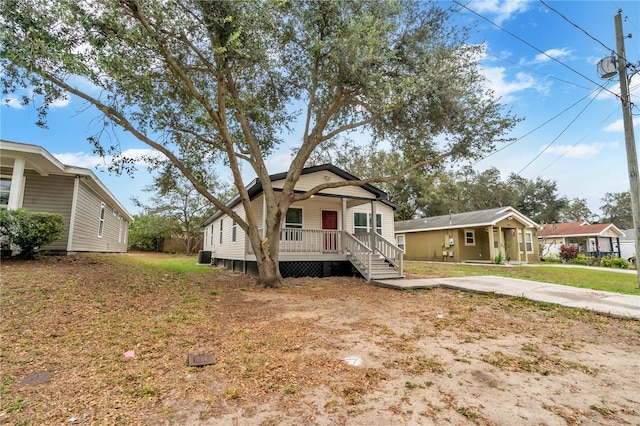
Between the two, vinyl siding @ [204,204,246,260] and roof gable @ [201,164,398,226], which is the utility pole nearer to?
roof gable @ [201,164,398,226]

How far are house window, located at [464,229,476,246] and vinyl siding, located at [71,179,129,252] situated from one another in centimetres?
2172

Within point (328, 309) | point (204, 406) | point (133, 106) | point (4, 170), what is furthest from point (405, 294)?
point (4, 170)

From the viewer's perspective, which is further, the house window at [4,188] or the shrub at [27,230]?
the house window at [4,188]

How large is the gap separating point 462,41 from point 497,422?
9.85 m

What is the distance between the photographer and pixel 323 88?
33.0ft

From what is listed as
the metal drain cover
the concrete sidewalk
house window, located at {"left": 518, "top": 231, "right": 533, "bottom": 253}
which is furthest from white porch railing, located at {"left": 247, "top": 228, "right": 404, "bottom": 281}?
house window, located at {"left": 518, "top": 231, "right": 533, "bottom": 253}

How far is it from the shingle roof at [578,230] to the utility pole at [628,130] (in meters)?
23.4

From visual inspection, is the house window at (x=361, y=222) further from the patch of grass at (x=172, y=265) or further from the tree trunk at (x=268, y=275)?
the patch of grass at (x=172, y=265)

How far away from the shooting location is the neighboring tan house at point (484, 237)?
67.2 ft

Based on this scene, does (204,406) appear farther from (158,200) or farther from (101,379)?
(158,200)

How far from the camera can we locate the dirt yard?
8.32 feet

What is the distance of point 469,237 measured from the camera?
21.7 m

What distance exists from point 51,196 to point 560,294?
1622 cm

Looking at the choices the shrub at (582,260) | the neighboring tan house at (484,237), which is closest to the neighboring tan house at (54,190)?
the neighboring tan house at (484,237)
